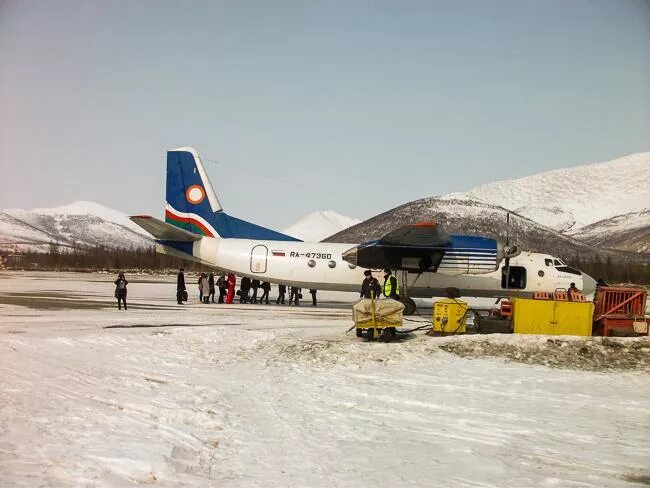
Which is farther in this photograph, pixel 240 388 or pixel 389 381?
pixel 389 381

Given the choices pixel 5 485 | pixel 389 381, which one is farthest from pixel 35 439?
pixel 389 381

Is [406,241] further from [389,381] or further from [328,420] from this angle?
[328,420]

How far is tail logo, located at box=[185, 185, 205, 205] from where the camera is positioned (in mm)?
27734

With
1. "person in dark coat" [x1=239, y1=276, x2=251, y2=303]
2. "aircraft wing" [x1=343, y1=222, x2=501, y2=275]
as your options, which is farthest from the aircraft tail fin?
"aircraft wing" [x1=343, y1=222, x2=501, y2=275]

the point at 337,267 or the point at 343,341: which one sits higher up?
the point at 337,267

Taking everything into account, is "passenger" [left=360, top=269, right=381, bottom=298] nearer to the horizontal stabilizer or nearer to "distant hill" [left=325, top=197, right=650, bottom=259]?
the horizontal stabilizer

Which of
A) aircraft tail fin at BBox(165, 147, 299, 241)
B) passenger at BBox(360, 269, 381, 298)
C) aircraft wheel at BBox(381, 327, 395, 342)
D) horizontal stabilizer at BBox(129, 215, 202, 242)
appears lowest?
aircraft wheel at BBox(381, 327, 395, 342)

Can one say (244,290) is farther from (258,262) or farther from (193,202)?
(193,202)

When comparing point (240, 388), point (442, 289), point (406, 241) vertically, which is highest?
point (406, 241)

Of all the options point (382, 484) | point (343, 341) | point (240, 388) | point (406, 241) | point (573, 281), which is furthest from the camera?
point (573, 281)

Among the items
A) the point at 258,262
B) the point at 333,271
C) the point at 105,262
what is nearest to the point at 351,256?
the point at 333,271

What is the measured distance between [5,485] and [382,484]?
349cm

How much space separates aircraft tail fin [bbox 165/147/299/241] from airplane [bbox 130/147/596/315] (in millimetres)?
51

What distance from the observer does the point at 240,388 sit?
9828mm
